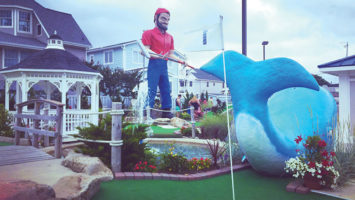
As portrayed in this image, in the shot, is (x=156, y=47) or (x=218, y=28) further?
(x=156, y=47)

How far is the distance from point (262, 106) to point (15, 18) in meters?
19.8

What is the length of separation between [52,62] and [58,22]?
14.2 metres

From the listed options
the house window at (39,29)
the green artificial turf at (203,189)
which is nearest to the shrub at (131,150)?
the green artificial turf at (203,189)

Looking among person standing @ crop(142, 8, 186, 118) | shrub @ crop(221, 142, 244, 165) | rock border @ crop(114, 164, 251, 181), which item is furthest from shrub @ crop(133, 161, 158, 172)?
person standing @ crop(142, 8, 186, 118)

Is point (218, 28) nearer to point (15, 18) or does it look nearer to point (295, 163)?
point (295, 163)

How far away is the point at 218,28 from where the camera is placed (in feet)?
14.0

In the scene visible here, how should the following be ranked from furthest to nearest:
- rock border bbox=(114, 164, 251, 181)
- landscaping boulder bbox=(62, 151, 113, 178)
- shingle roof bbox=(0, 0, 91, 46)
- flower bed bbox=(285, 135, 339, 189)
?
1. shingle roof bbox=(0, 0, 91, 46)
2. rock border bbox=(114, 164, 251, 181)
3. landscaping boulder bbox=(62, 151, 113, 178)
4. flower bed bbox=(285, 135, 339, 189)

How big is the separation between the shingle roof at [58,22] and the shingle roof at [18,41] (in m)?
1.21

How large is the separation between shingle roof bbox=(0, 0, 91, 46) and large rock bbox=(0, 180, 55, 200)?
19309mm

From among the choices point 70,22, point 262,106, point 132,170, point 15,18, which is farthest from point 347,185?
point 70,22

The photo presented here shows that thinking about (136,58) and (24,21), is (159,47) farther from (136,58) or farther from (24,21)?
(136,58)

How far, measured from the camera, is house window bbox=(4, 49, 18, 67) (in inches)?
722

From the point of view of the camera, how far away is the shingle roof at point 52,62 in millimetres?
9430

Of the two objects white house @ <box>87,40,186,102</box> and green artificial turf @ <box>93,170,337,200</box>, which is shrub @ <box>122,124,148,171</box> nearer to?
green artificial turf @ <box>93,170,337,200</box>
